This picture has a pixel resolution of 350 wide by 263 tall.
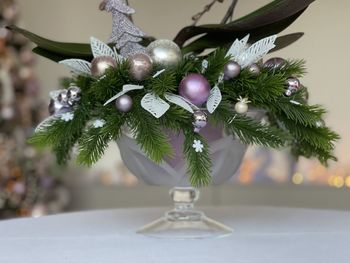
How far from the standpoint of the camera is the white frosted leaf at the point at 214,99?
0.79 meters

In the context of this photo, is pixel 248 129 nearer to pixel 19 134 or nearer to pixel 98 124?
pixel 98 124

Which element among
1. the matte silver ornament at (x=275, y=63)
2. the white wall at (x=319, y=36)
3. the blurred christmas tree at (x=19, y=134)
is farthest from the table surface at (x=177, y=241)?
the white wall at (x=319, y=36)

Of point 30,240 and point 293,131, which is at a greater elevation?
point 293,131

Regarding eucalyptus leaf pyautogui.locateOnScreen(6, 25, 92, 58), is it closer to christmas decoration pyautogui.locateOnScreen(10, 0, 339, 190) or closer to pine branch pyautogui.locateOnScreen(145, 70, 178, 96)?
christmas decoration pyautogui.locateOnScreen(10, 0, 339, 190)

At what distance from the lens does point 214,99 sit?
80 cm

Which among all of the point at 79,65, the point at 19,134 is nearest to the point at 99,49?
the point at 79,65

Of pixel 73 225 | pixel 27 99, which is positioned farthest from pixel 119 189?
pixel 73 225

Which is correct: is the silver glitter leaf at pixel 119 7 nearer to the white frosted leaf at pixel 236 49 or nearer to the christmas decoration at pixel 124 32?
the christmas decoration at pixel 124 32

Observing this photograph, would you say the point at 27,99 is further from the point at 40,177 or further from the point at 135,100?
the point at 135,100

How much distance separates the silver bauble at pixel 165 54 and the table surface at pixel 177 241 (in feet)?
0.79

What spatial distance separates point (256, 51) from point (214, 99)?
10 cm

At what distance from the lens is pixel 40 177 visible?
235cm

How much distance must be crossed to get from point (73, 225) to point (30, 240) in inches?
5.7

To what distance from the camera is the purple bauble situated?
793 mm
